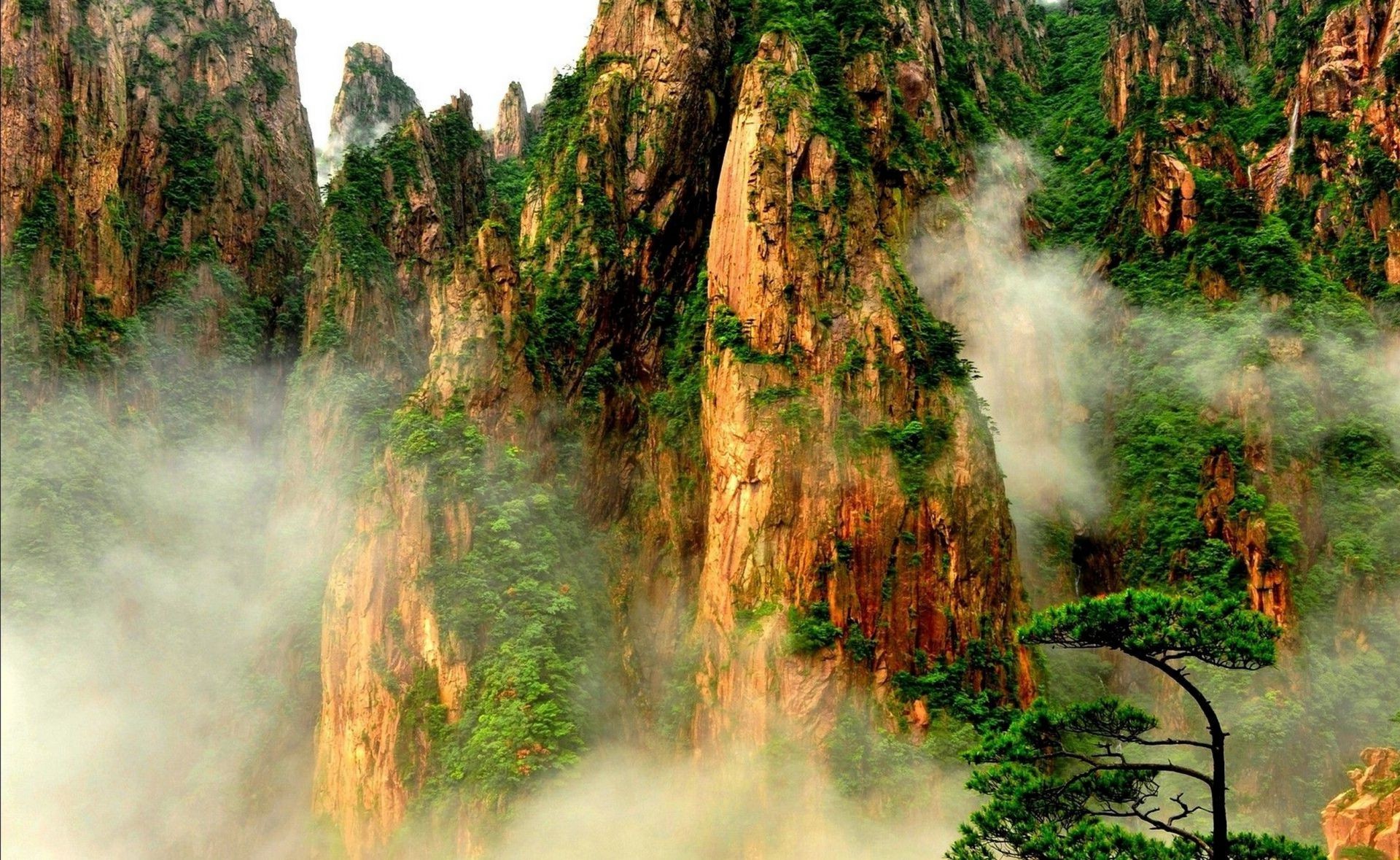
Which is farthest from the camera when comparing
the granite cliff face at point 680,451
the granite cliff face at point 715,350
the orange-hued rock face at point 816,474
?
the granite cliff face at point 715,350

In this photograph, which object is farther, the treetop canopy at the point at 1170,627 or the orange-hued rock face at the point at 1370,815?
the orange-hued rock face at the point at 1370,815

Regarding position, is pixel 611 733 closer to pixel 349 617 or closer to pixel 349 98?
pixel 349 617

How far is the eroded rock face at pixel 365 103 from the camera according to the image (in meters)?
78.9

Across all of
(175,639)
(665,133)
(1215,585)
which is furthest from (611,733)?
(665,133)

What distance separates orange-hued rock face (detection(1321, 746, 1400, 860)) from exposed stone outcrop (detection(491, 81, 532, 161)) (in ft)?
229

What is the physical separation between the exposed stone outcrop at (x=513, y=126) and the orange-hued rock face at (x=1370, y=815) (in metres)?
69.9

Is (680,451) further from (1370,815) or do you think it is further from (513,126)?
(513,126)

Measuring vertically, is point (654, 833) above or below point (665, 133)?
below

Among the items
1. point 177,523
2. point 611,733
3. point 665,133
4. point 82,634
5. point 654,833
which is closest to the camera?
point 654,833

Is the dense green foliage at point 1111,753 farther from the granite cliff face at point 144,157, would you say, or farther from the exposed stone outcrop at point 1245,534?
the granite cliff face at point 144,157

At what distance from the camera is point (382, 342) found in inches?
2015

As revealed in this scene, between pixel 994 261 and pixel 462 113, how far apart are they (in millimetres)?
30830

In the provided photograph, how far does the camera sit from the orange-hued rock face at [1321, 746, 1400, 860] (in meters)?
19.4

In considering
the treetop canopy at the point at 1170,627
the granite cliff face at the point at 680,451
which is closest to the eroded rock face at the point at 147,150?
the granite cliff face at the point at 680,451
